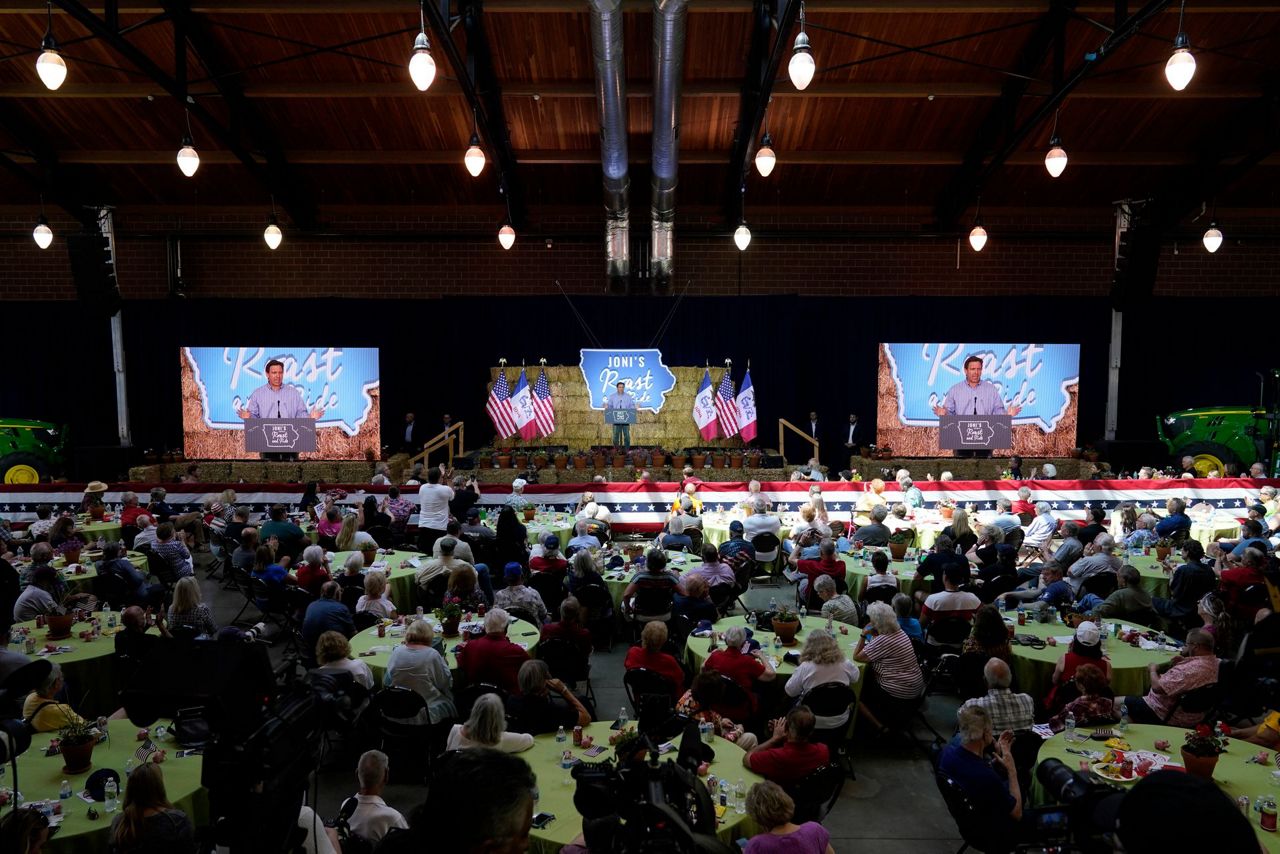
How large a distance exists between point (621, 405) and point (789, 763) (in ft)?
49.2

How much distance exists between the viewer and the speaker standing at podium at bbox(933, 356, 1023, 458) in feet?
64.6

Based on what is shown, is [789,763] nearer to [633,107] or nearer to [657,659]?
[657,659]

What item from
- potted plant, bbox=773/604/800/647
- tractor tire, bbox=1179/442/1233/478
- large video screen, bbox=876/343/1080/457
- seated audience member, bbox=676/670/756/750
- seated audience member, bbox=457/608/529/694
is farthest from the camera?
large video screen, bbox=876/343/1080/457

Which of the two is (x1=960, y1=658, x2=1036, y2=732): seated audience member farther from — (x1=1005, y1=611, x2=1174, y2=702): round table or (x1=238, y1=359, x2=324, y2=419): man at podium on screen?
(x1=238, y1=359, x2=324, y2=419): man at podium on screen

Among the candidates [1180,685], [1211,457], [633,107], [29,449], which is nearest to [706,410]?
[633,107]

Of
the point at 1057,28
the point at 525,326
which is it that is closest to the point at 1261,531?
the point at 1057,28

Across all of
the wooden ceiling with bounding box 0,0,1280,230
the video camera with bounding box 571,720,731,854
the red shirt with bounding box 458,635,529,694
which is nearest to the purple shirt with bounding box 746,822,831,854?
the video camera with bounding box 571,720,731,854

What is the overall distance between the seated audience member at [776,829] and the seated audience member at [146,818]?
232 cm

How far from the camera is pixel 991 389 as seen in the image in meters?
19.8

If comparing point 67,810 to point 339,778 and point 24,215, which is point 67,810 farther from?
point 24,215

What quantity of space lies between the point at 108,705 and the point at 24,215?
691 inches

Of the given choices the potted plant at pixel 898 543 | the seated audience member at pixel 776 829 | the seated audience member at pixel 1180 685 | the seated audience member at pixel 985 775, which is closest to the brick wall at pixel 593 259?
the potted plant at pixel 898 543

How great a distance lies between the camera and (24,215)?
19.8 metres

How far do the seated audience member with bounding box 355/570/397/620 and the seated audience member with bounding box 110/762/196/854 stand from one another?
342 centimetres
